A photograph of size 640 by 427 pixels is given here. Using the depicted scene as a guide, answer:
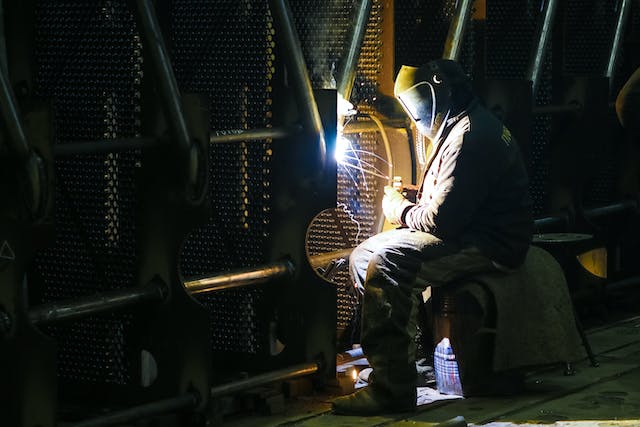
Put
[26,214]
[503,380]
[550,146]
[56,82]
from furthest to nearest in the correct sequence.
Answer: [550,146] < [503,380] < [56,82] < [26,214]

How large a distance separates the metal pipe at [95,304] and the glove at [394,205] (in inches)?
57.6

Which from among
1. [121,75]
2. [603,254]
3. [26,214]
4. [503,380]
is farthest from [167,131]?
[603,254]

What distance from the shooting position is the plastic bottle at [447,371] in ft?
28.2

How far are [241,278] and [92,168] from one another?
85 centimetres

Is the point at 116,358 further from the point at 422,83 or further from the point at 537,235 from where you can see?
the point at 537,235

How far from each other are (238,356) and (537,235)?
2134 millimetres

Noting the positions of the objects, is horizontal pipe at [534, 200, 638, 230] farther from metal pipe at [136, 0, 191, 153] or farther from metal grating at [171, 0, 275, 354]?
metal pipe at [136, 0, 191, 153]

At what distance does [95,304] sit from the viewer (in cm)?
712

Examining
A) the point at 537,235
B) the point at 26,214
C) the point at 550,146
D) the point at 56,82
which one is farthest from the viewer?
the point at 550,146

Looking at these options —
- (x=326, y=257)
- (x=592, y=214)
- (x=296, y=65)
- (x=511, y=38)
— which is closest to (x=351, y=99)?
(x=326, y=257)

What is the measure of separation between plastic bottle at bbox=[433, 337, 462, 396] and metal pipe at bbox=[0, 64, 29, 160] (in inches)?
115

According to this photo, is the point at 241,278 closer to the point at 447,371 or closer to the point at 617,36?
the point at 447,371

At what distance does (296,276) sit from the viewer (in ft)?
27.3

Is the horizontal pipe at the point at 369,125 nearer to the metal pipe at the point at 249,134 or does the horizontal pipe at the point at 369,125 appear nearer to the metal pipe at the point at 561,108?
the metal pipe at the point at 249,134
